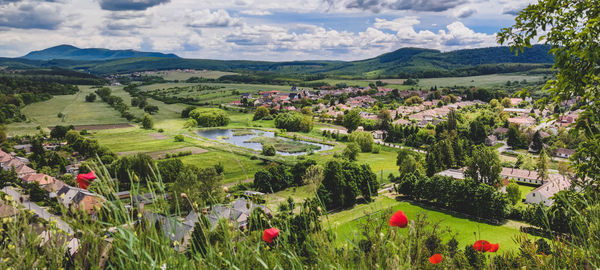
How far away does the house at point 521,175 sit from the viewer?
36.8 m

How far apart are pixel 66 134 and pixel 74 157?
898cm

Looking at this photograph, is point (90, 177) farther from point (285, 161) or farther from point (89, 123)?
point (89, 123)

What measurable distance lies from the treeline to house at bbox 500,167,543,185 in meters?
10.7

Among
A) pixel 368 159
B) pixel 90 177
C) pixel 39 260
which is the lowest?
pixel 368 159

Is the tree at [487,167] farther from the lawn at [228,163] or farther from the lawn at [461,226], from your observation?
the lawn at [228,163]

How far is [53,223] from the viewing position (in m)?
3.18

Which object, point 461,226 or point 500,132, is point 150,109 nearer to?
point 500,132

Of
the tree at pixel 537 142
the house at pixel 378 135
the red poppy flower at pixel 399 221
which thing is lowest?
the house at pixel 378 135

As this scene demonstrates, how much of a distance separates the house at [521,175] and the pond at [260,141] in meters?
23.2

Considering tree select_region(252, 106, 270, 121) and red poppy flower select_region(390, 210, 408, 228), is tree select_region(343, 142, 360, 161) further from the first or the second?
red poppy flower select_region(390, 210, 408, 228)

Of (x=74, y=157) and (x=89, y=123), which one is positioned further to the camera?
(x=89, y=123)

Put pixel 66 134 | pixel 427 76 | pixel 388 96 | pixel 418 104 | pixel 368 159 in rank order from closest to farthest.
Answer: pixel 368 159, pixel 66 134, pixel 418 104, pixel 388 96, pixel 427 76

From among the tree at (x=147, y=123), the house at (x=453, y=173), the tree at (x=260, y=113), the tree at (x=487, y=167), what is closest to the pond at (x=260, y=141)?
the tree at (x=147, y=123)

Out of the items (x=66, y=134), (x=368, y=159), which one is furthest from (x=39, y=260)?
(x=66, y=134)
